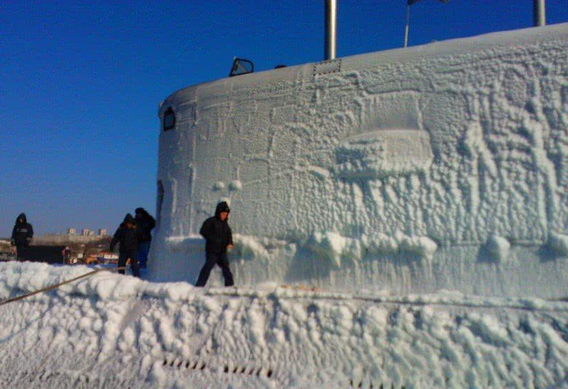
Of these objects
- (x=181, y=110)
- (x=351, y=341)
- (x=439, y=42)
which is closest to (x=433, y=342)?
(x=351, y=341)

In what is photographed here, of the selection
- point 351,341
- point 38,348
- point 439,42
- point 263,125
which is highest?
point 439,42

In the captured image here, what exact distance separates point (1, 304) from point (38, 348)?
869 millimetres

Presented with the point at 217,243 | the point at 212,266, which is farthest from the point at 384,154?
the point at 212,266

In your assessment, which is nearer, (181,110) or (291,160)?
(291,160)

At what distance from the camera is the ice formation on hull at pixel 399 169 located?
4289 mm

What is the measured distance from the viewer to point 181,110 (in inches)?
260

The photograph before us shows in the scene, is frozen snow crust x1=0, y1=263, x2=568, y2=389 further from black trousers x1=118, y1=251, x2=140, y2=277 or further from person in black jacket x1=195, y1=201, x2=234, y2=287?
black trousers x1=118, y1=251, x2=140, y2=277

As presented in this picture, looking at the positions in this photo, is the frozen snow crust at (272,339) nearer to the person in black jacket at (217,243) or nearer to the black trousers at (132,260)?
the person in black jacket at (217,243)

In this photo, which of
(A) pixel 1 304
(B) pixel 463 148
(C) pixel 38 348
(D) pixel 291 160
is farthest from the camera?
(A) pixel 1 304

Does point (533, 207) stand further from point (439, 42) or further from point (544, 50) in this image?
point (439, 42)

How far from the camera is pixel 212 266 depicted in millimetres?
5629

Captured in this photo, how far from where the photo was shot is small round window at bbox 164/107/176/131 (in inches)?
264

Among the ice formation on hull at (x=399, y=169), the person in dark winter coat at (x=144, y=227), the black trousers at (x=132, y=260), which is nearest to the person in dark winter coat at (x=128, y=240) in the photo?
the black trousers at (x=132, y=260)

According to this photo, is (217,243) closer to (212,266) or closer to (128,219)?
(212,266)
